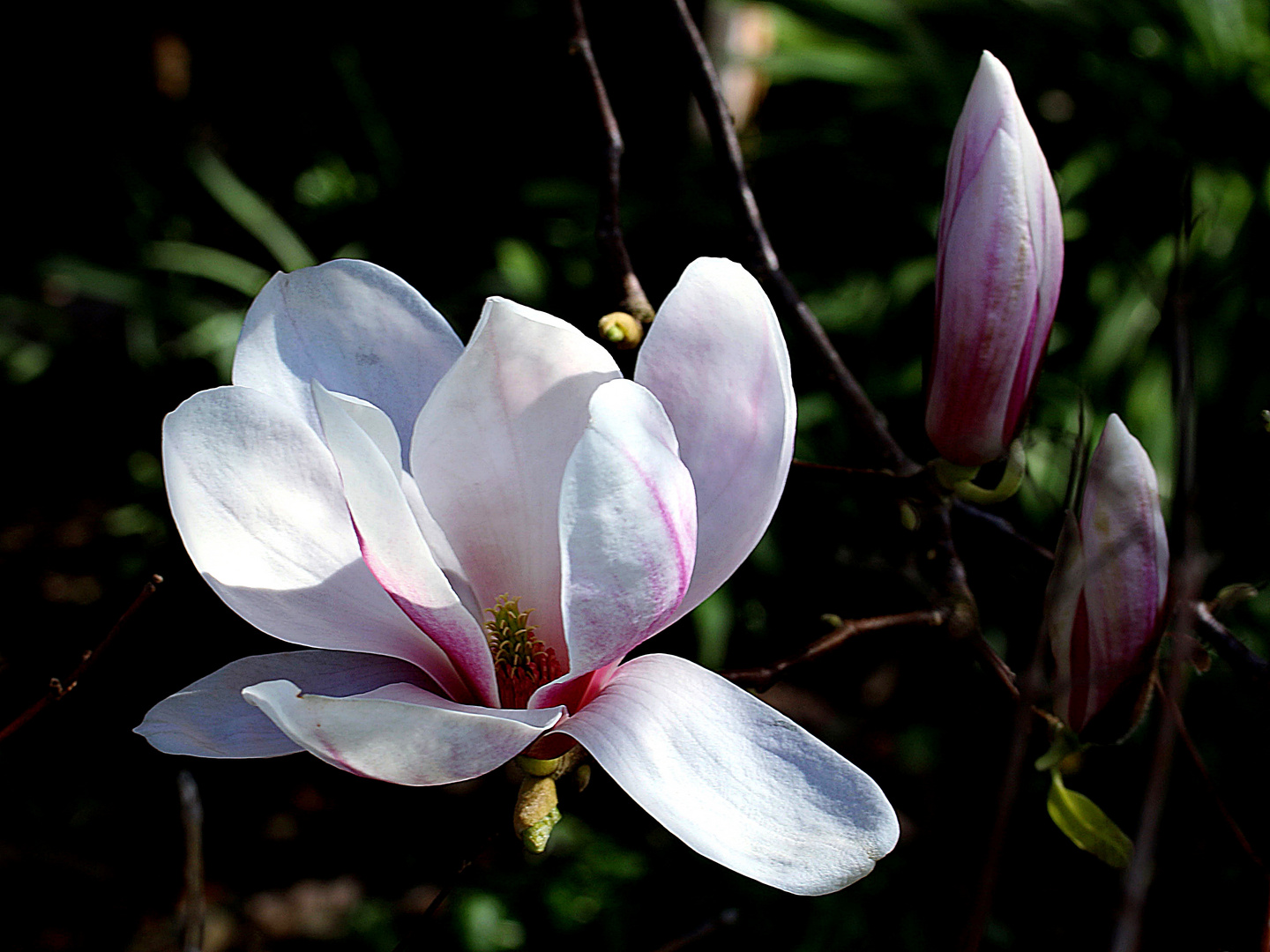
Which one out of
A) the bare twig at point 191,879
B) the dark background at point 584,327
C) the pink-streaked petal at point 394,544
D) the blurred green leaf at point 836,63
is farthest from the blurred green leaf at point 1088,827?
the blurred green leaf at point 836,63

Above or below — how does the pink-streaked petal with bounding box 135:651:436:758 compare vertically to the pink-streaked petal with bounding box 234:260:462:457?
below

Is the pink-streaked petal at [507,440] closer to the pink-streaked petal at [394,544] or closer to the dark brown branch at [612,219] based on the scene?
the pink-streaked petal at [394,544]

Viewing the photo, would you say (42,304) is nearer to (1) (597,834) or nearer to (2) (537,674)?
(1) (597,834)

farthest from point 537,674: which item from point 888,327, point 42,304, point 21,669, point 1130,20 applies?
point 42,304

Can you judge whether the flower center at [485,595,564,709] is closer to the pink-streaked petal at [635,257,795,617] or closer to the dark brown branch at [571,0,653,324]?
the pink-streaked petal at [635,257,795,617]

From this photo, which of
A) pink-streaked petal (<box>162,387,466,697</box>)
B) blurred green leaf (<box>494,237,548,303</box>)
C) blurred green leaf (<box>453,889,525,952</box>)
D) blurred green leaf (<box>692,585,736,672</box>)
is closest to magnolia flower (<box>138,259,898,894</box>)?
pink-streaked petal (<box>162,387,466,697</box>)

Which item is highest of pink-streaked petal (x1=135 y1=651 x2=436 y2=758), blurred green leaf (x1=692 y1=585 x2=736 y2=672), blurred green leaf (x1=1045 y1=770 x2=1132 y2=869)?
pink-streaked petal (x1=135 y1=651 x2=436 y2=758)
